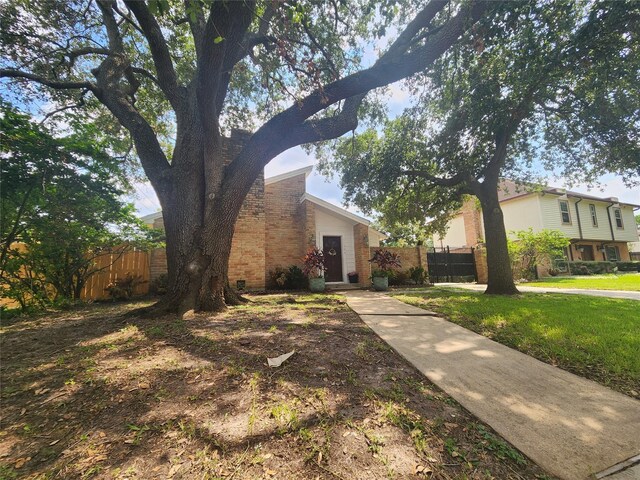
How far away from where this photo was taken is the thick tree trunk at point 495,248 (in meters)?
7.94

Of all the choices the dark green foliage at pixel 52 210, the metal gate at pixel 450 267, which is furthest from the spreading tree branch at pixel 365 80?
the metal gate at pixel 450 267

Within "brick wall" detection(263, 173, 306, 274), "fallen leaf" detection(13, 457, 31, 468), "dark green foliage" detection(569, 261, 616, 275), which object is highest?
"brick wall" detection(263, 173, 306, 274)

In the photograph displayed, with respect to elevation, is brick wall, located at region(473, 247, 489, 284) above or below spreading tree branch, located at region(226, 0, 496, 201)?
below

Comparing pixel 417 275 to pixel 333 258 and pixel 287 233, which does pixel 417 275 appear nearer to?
pixel 333 258

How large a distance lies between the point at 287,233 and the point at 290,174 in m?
2.72

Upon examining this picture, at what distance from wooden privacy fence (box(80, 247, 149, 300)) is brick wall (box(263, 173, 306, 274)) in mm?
4190

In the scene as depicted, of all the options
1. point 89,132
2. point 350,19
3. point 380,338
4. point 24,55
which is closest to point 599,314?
point 380,338

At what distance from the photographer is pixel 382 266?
10930 mm

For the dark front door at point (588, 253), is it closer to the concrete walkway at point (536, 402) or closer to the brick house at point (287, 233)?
the brick house at point (287, 233)

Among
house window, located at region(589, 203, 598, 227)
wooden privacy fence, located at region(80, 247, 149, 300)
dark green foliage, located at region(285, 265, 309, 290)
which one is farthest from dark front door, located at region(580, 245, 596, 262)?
wooden privacy fence, located at region(80, 247, 149, 300)

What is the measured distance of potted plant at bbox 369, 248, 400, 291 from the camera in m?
10.4

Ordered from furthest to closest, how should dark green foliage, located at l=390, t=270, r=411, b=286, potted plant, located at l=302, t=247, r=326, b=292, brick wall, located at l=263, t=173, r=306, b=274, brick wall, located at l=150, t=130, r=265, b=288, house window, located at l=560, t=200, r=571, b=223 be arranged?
house window, located at l=560, t=200, r=571, b=223 → dark green foliage, located at l=390, t=270, r=411, b=286 → brick wall, located at l=263, t=173, r=306, b=274 → potted plant, located at l=302, t=247, r=326, b=292 → brick wall, located at l=150, t=130, r=265, b=288

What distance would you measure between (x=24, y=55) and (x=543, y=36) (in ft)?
35.5

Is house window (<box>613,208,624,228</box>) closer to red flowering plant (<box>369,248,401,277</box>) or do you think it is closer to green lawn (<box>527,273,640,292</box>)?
green lawn (<box>527,273,640,292</box>)
